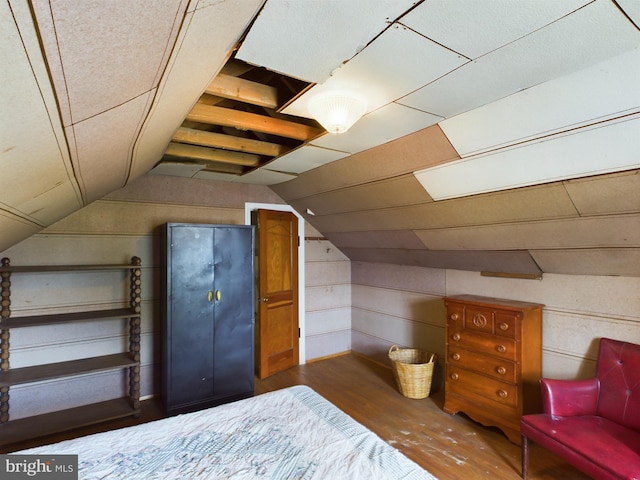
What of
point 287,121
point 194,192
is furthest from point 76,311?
point 287,121

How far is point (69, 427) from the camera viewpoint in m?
2.72

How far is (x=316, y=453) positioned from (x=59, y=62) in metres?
1.69


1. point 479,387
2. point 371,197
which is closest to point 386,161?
point 371,197

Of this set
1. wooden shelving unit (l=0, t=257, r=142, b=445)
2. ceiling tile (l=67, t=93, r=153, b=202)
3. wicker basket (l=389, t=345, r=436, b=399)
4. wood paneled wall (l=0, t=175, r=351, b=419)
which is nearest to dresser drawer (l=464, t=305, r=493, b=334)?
wicker basket (l=389, t=345, r=436, b=399)

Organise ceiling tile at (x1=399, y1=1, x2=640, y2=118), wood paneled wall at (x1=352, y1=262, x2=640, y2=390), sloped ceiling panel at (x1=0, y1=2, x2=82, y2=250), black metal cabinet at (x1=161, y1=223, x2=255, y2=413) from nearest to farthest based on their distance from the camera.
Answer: sloped ceiling panel at (x1=0, y1=2, x2=82, y2=250)
ceiling tile at (x1=399, y1=1, x2=640, y2=118)
wood paneled wall at (x1=352, y1=262, x2=640, y2=390)
black metal cabinet at (x1=161, y1=223, x2=255, y2=413)

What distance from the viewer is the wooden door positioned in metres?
3.99

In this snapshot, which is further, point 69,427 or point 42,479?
point 69,427

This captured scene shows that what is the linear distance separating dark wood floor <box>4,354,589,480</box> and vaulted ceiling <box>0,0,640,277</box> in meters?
1.38

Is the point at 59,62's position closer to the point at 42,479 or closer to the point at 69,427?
the point at 42,479

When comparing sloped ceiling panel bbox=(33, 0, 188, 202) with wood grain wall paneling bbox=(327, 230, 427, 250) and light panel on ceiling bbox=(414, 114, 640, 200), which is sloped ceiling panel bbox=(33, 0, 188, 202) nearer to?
light panel on ceiling bbox=(414, 114, 640, 200)

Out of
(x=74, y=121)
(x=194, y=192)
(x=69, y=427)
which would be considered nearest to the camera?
(x=74, y=121)

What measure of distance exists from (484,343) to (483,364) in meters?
0.17

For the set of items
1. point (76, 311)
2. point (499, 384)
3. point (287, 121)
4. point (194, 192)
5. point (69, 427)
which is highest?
point (287, 121)

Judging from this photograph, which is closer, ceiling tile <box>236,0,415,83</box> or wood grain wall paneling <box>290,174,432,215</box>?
ceiling tile <box>236,0,415,83</box>
